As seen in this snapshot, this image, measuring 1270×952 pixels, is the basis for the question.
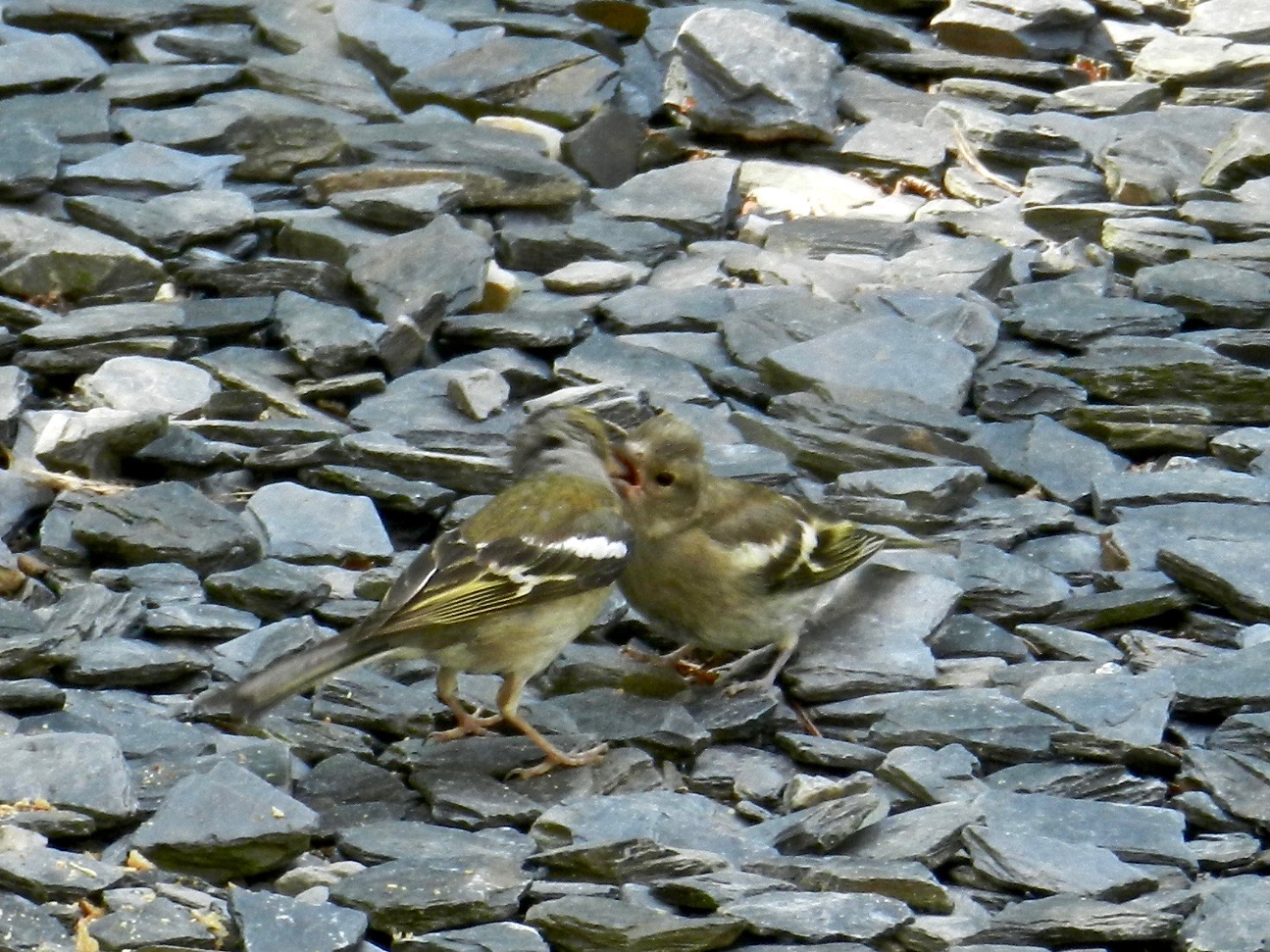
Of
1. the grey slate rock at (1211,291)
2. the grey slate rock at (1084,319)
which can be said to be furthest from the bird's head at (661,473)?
the grey slate rock at (1211,291)

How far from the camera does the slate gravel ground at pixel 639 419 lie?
15.3 ft

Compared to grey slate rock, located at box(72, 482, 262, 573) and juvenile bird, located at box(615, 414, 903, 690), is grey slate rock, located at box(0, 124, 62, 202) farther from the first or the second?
juvenile bird, located at box(615, 414, 903, 690)

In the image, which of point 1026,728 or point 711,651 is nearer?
point 1026,728

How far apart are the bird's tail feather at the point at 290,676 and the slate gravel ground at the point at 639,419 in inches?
Result: 6.6

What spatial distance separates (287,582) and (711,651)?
126 cm

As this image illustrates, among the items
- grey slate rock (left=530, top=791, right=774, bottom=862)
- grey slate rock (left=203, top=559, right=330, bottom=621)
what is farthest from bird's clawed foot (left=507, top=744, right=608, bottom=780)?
grey slate rock (left=203, top=559, right=330, bottom=621)

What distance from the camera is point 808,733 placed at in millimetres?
5559

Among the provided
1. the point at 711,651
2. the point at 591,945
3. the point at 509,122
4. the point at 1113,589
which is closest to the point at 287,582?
the point at 711,651

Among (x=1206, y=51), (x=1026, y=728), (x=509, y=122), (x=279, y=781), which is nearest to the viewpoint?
(x=279, y=781)

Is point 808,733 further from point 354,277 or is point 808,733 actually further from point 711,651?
point 354,277

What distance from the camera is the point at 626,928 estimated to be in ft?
14.2

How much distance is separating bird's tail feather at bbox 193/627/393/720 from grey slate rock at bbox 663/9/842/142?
458 centimetres

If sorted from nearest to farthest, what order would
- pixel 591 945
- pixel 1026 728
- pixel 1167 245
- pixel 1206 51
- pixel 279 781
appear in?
1. pixel 591 945
2. pixel 279 781
3. pixel 1026 728
4. pixel 1167 245
5. pixel 1206 51

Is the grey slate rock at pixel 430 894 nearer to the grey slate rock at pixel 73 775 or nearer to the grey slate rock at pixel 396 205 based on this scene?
the grey slate rock at pixel 73 775
